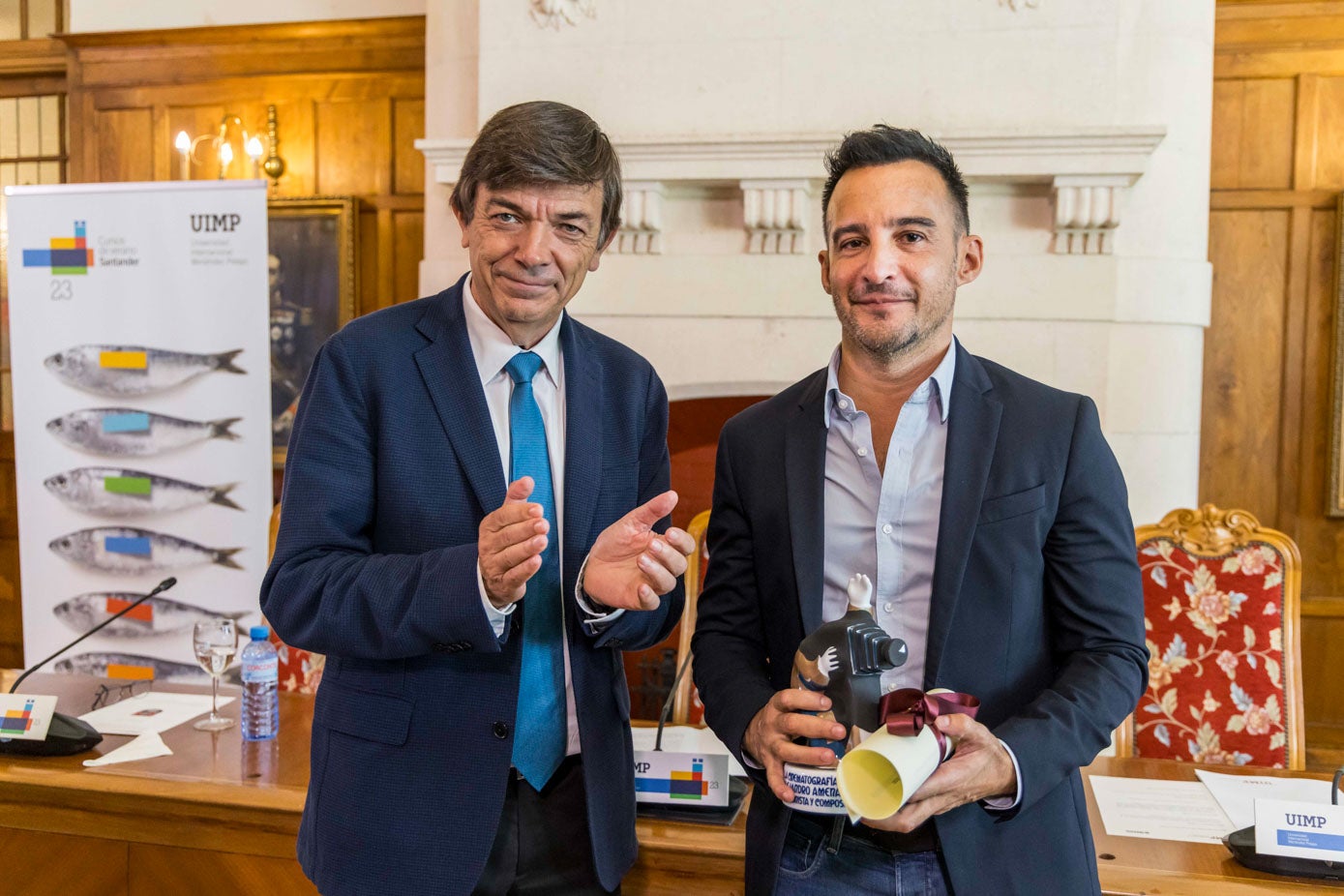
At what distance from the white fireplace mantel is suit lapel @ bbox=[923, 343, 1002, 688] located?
6.24 ft

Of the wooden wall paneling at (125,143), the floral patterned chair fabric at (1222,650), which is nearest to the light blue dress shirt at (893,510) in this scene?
the floral patterned chair fabric at (1222,650)

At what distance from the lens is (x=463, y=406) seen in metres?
1.31

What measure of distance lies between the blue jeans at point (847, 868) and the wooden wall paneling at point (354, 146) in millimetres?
3760

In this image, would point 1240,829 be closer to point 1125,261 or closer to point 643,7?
point 1125,261

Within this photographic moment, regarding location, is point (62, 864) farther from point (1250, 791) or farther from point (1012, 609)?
point (1250, 791)

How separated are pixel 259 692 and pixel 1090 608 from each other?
147cm

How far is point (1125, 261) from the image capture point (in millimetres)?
3062

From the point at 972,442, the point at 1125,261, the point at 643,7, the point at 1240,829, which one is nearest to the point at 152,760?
the point at 972,442

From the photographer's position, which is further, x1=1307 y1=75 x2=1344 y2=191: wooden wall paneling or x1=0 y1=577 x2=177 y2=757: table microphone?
x1=1307 y1=75 x2=1344 y2=191: wooden wall paneling

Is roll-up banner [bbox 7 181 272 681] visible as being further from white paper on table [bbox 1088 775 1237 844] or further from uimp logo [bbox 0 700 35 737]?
white paper on table [bbox 1088 775 1237 844]

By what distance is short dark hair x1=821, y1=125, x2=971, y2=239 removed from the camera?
1.26m

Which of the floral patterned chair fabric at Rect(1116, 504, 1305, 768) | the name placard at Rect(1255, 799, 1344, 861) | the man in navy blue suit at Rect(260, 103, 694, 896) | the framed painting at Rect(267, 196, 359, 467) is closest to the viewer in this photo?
the man in navy blue suit at Rect(260, 103, 694, 896)

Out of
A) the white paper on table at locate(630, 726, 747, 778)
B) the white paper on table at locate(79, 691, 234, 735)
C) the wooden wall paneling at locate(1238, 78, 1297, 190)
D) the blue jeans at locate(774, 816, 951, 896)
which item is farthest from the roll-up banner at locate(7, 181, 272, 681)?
the wooden wall paneling at locate(1238, 78, 1297, 190)

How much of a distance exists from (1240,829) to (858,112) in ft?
7.30
